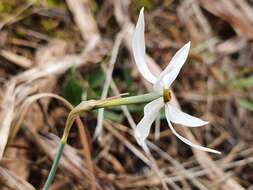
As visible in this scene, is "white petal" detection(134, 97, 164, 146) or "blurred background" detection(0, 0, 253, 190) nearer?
"white petal" detection(134, 97, 164, 146)

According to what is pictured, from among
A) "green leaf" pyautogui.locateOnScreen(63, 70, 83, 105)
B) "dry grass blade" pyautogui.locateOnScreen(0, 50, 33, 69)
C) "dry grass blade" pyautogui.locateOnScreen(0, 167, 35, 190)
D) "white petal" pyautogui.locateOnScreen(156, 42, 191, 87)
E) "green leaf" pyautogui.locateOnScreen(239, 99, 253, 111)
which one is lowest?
"green leaf" pyautogui.locateOnScreen(239, 99, 253, 111)

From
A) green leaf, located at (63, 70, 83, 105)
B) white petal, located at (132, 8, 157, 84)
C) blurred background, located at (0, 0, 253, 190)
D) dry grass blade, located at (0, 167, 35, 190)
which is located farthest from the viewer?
green leaf, located at (63, 70, 83, 105)

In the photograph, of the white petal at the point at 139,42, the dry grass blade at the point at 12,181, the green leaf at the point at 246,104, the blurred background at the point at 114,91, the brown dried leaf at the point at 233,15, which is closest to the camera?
the white petal at the point at 139,42

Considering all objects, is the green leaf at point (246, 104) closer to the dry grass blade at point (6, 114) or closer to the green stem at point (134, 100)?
the dry grass blade at point (6, 114)

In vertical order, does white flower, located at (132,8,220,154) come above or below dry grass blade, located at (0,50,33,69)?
below

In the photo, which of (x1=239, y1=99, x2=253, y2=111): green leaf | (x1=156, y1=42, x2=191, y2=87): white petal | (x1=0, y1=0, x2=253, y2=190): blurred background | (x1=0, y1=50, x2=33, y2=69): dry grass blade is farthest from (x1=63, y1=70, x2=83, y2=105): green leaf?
(x1=156, y1=42, x2=191, y2=87): white petal

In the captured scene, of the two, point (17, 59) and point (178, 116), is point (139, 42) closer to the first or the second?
point (178, 116)

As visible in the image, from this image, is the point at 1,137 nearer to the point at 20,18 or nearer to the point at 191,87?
the point at 20,18

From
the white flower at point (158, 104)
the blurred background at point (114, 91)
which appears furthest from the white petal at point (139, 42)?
the blurred background at point (114, 91)

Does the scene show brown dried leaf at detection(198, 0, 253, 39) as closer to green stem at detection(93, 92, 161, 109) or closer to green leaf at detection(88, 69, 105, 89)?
green leaf at detection(88, 69, 105, 89)

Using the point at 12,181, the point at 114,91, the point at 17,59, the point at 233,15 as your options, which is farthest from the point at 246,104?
the point at 12,181

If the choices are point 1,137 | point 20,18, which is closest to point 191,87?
point 20,18
